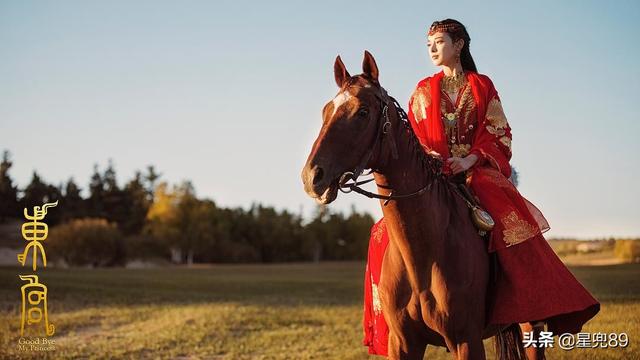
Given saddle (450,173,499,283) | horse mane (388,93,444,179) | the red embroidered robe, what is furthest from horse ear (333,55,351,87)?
saddle (450,173,499,283)

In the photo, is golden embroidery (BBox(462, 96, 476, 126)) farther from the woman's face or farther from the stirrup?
the stirrup

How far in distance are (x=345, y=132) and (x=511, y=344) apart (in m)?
2.66

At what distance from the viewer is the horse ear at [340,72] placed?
12.3 feet

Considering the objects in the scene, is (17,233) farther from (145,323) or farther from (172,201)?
(172,201)

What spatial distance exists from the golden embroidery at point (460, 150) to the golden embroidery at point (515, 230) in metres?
0.58

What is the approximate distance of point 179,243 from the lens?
2356 inches

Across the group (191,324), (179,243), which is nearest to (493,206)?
(191,324)

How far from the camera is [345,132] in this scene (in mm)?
3395

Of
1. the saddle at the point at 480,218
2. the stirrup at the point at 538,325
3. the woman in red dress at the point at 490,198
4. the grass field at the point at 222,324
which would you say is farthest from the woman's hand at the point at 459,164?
the grass field at the point at 222,324

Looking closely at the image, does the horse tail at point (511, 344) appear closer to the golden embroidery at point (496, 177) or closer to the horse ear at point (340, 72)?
the golden embroidery at point (496, 177)

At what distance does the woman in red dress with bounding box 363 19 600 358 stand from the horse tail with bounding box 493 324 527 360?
0.54 ft

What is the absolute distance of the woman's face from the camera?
4.68 m

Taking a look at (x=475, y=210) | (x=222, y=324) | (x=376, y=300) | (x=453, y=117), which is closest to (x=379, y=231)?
(x=376, y=300)

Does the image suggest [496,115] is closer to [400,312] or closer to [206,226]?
[400,312]
